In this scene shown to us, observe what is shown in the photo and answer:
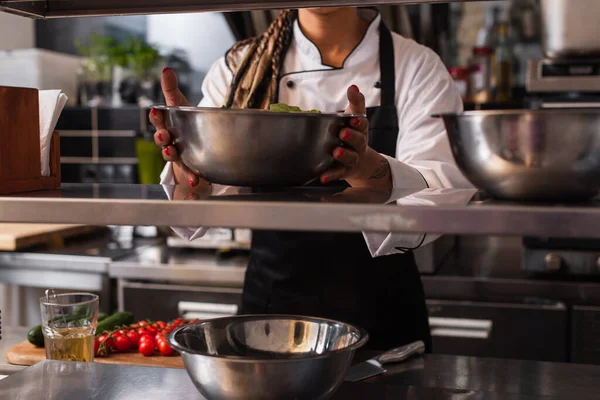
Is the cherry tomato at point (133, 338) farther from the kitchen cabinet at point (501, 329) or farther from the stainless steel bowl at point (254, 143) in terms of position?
the kitchen cabinet at point (501, 329)

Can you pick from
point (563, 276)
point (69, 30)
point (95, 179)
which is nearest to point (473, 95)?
point (563, 276)

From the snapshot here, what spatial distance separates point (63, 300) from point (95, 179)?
2.01 meters

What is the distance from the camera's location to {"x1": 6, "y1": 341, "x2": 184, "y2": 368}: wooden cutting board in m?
1.50

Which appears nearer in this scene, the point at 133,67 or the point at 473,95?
the point at 473,95

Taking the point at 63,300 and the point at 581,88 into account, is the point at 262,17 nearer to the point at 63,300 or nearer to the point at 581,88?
the point at 581,88

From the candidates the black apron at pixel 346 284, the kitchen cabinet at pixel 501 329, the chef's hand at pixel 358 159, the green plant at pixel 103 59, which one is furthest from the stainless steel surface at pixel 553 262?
the green plant at pixel 103 59

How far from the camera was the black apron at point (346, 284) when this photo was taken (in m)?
1.76

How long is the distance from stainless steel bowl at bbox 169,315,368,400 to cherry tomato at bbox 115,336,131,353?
23.9 inches

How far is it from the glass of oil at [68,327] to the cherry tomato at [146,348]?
5.7 inches

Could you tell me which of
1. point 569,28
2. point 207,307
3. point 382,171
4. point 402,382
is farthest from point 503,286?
point 382,171

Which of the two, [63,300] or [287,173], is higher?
[287,173]

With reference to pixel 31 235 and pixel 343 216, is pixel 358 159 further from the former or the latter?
pixel 31 235

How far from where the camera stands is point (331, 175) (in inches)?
37.3

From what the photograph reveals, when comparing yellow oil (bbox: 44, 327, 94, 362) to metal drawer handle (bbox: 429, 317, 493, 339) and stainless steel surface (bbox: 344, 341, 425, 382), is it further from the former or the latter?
metal drawer handle (bbox: 429, 317, 493, 339)
